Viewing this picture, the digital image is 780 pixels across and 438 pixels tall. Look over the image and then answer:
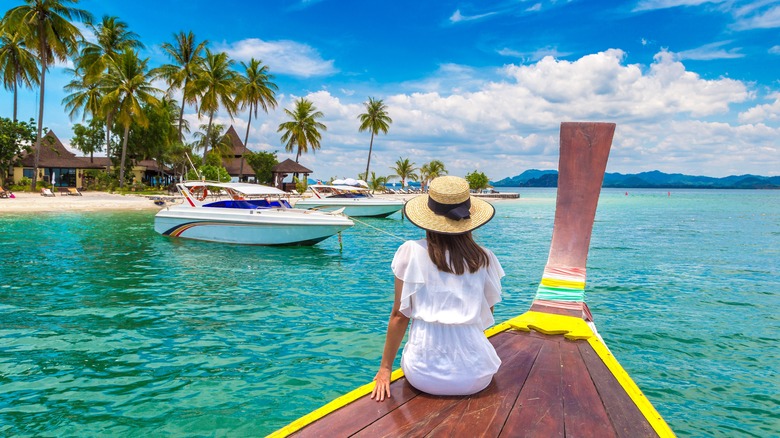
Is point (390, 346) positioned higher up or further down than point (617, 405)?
higher up

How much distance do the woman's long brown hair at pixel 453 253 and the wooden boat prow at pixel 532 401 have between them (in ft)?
→ 2.58

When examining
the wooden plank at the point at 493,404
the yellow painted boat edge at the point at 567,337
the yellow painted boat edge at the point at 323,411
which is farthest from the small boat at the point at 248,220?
the yellow painted boat edge at the point at 323,411

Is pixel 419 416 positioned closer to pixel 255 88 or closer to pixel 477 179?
pixel 255 88

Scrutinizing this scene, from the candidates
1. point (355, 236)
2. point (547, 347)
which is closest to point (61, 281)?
point (547, 347)

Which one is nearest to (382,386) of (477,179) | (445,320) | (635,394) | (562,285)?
(445,320)

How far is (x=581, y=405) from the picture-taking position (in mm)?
2795

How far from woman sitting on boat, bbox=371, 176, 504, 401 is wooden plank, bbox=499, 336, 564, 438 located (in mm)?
296

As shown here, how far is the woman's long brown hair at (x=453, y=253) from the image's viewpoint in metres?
2.56

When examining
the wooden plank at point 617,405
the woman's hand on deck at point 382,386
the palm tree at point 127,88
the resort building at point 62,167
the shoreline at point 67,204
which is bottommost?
the shoreline at point 67,204

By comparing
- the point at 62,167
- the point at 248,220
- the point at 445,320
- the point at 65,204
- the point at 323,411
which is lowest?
the point at 65,204

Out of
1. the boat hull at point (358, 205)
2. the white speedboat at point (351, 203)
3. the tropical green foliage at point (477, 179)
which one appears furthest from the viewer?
the tropical green foliage at point (477, 179)

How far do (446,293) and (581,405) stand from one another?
111 centimetres

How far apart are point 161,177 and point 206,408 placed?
58622 mm

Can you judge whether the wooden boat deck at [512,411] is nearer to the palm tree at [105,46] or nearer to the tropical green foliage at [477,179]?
the palm tree at [105,46]
